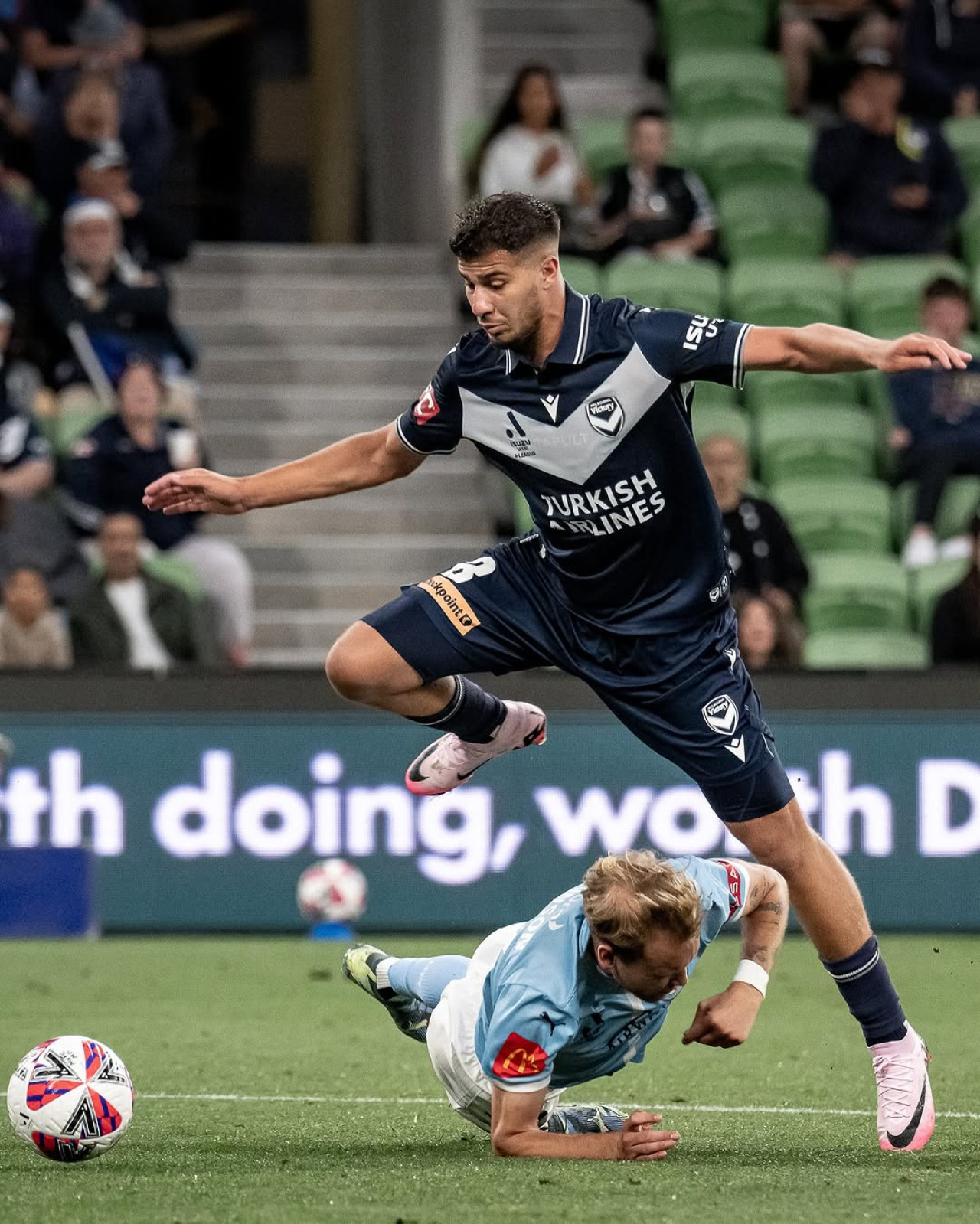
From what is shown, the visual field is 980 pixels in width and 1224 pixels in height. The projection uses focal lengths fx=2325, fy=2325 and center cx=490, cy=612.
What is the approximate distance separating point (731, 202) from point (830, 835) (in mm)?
5198

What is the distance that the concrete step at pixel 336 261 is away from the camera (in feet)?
50.6

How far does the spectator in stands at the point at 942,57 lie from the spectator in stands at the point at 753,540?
14.3 ft

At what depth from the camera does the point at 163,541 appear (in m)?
12.4

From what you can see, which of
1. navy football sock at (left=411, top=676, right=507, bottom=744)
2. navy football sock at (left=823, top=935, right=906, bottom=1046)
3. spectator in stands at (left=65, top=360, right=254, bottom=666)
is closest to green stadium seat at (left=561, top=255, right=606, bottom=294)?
spectator in stands at (left=65, top=360, right=254, bottom=666)

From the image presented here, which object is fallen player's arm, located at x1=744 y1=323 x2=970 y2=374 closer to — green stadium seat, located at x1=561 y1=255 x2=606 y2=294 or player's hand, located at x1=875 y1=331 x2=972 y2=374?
player's hand, located at x1=875 y1=331 x2=972 y2=374

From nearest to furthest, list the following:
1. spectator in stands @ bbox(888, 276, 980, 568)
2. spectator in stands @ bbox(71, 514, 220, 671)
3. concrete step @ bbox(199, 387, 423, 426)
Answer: spectator in stands @ bbox(71, 514, 220, 671) → spectator in stands @ bbox(888, 276, 980, 568) → concrete step @ bbox(199, 387, 423, 426)

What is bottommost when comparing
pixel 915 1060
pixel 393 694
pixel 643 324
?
pixel 915 1060

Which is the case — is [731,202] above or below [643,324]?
below

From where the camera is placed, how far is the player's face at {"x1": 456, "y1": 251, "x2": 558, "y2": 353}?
5.59m

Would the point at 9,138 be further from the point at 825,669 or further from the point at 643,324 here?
the point at 643,324

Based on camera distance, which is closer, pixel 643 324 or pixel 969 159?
pixel 643 324

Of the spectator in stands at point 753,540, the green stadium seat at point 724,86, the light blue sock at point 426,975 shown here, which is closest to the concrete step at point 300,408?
the green stadium seat at point 724,86

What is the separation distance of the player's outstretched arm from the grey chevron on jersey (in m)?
0.33

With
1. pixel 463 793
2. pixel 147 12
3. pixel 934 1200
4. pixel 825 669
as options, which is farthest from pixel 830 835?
pixel 147 12
